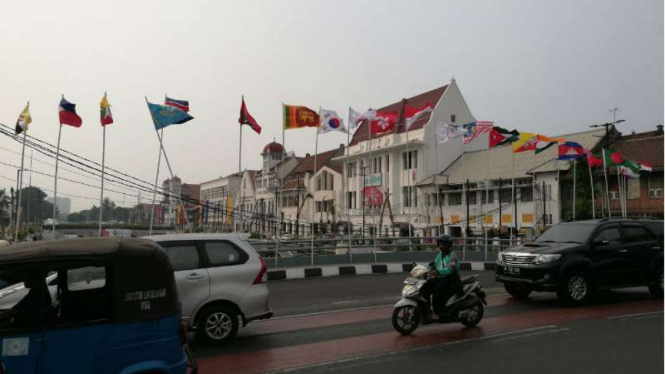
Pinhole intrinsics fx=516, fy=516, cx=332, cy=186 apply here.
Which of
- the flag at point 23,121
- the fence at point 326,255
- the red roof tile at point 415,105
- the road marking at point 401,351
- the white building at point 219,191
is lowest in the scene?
the road marking at point 401,351

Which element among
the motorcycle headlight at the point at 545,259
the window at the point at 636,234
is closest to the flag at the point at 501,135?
the window at the point at 636,234

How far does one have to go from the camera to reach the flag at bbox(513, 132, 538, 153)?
86.5ft

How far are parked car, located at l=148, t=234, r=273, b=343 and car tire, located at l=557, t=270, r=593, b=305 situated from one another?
6.15 metres

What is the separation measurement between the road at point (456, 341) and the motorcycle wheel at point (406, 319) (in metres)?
0.12

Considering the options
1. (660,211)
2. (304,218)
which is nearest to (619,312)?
(660,211)

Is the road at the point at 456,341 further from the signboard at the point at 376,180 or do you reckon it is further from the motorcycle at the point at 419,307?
the signboard at the point at 376,180

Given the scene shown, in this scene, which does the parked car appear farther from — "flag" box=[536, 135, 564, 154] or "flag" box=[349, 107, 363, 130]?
"flag" box=[536, 135, 564, 154]

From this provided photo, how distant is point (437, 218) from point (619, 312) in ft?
128

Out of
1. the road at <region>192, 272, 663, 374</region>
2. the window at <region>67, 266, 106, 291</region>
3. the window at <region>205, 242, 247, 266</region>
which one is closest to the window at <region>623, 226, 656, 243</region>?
the road at <region>192, 272, 663, 374</region>

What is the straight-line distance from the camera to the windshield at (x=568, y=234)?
11.0 meters

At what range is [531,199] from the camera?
40.5 metres

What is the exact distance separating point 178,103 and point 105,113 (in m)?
3.21

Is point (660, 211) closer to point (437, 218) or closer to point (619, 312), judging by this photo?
point (437, 218)

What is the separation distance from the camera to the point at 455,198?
A: 47.6 m
